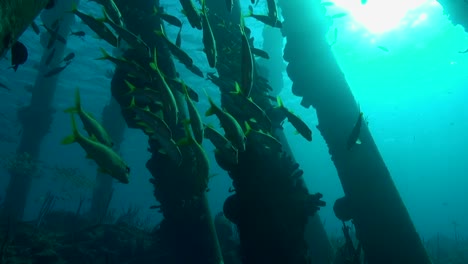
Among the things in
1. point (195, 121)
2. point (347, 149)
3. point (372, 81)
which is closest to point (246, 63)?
point (195, 121)

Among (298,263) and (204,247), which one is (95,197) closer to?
(204,247)

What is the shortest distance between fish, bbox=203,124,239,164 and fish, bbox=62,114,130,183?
1.11 m

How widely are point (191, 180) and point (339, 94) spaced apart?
3.80 m

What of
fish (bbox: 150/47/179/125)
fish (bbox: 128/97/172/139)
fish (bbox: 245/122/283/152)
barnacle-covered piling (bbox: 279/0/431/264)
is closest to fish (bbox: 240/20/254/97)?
fish (bbox: 150/47/179/125)

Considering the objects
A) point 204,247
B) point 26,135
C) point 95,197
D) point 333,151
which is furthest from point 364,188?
point 26,135

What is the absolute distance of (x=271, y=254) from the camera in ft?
12.9

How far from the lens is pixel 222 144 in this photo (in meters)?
4.05

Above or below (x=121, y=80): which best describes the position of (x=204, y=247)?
below

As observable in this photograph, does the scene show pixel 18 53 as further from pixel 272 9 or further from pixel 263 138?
pixel 272 9

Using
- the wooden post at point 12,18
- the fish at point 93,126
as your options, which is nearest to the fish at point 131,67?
the fish at point 93,126

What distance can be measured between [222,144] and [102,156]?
4.89 feet

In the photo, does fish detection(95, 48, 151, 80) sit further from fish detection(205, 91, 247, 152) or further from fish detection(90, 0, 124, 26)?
fish detection(205, 91, 247, 152)

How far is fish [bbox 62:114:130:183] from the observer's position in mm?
3105

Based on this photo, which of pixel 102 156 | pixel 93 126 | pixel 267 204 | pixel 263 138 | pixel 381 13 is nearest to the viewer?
pixel 102 156
